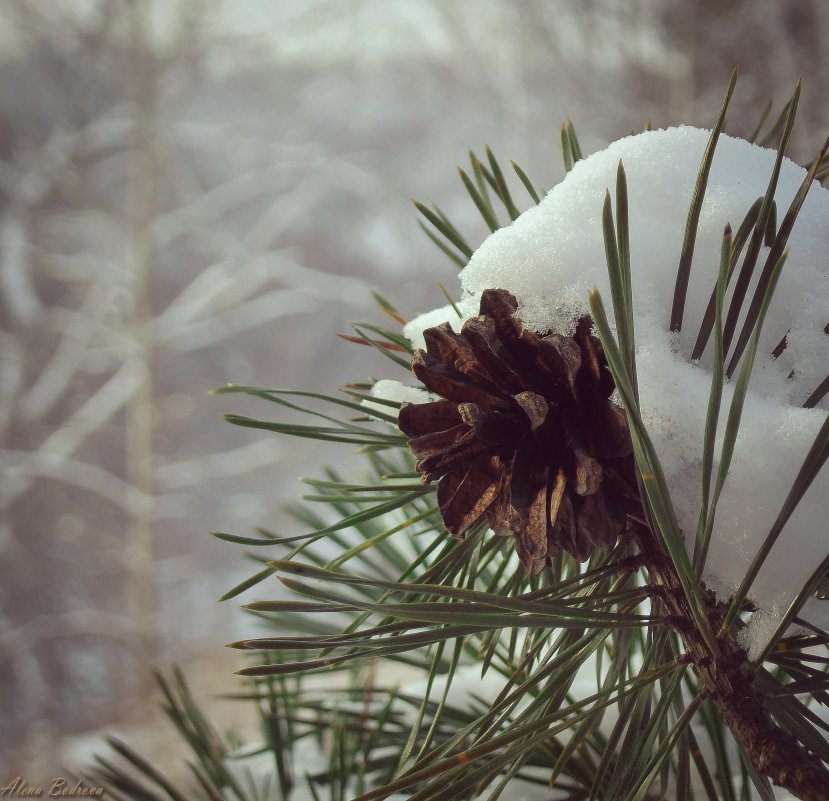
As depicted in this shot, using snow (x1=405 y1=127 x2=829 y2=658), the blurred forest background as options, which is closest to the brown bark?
snow (x1=405 y1=127 x2=829 y2=658)

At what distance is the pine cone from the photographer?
0.12 metres

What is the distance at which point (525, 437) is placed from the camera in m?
0.13

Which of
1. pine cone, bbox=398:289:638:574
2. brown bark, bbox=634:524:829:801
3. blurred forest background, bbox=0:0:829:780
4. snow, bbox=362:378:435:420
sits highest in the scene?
blurred forest background, bbox=0:0:829:780

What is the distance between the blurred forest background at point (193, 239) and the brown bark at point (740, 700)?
80.2 inches

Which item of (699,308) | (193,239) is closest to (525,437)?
(699,308)

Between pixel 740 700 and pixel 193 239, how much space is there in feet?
8.27

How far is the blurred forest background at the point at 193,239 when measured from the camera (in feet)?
6.90

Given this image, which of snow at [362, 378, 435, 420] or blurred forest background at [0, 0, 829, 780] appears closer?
snow at [362, 378, 435, 420]

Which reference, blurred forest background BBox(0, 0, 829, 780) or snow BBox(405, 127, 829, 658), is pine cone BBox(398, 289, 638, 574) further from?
blurred forest background BBox(0, 0, 829, 780)

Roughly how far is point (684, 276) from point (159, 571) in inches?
93.7

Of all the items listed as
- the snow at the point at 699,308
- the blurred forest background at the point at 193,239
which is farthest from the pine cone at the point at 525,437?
the blurred forest background at the point at 193,239

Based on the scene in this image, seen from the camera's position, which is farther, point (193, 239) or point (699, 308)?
point (193, 239)

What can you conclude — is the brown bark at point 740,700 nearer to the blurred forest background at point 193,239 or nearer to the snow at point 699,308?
the snow at point 699,308

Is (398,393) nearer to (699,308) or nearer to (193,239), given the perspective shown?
(699,308)
